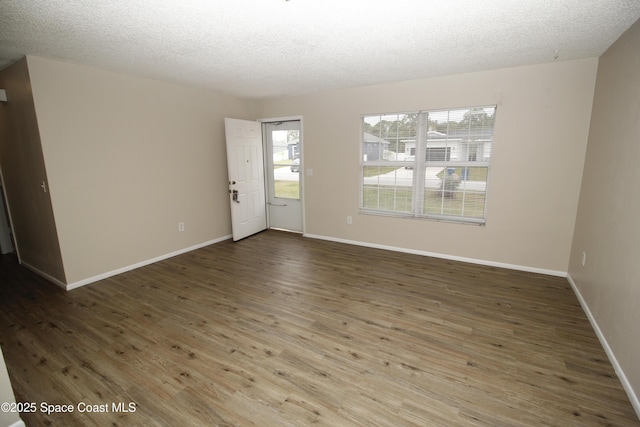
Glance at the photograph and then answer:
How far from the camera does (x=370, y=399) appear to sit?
178 centimetres

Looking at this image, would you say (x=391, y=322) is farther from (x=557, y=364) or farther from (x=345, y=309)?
(x=557, y=364)

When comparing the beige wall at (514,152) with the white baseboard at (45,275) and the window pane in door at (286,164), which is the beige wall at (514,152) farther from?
the white baseboard at (45,275)

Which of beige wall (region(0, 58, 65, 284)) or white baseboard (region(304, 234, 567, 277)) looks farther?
white baseboard (region(304, 234, 567, 277))

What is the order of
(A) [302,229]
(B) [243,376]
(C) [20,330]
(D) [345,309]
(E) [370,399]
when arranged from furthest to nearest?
(A) [302,229] < (D) [345,309] < (C) [20,330] < (B) [243,376] < (E) [370,399]

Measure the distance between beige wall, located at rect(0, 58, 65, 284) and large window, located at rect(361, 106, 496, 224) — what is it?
3882mm

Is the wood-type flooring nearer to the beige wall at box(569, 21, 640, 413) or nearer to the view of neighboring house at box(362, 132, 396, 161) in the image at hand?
the beige wall at box(569, 21, 640, 413)

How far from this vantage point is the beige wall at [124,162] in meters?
3.08

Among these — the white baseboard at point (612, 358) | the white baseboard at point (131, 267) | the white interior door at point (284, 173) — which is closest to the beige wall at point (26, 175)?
the white baseboard at point (131, 267)

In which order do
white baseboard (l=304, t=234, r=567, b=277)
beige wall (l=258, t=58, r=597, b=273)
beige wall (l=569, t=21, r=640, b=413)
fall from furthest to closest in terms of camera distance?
white baseboard (l=304, t=234, r=567, b=277) < beige wall (l=258, t=58, r=597, b=273) < beige wall (l=569, t=21, r=640, b=413)

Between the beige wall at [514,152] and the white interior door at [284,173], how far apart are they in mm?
882

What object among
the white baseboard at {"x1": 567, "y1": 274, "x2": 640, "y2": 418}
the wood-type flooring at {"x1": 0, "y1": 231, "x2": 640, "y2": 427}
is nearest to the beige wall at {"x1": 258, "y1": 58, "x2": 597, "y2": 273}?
the wood-type flooring at {"x1": 0, "y1": 231, "x2": 640, "y2": 427}

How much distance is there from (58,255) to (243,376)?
108 inches

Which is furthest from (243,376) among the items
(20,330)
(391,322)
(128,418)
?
(20,330)

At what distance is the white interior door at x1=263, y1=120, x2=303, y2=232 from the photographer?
17.1 ft
